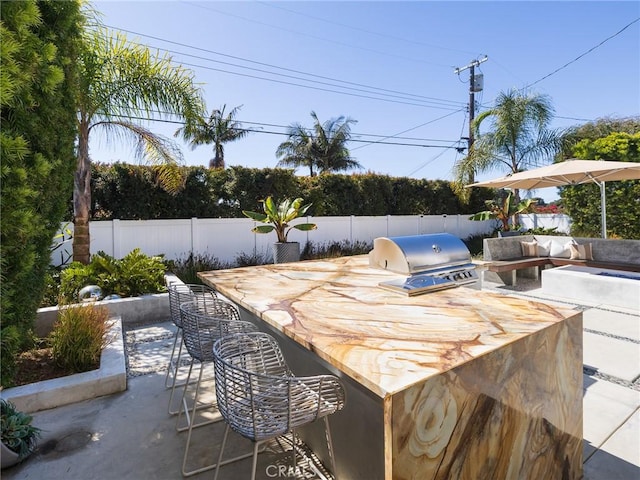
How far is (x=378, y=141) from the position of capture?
68.5 ft

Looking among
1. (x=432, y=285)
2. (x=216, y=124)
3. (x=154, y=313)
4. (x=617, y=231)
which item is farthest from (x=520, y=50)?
(x=216, y=124)

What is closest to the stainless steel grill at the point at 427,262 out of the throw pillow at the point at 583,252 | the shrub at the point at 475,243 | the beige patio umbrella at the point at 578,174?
the beige patio umbrella at the point at 578,174

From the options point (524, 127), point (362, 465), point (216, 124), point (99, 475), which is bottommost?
point (99, 475)

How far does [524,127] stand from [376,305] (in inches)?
554

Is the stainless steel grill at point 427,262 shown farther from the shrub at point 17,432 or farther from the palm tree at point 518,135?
the palm tree at point 518,135

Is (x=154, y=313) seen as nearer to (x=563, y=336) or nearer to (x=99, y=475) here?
(x=99, y=475)

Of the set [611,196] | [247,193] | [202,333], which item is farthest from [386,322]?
[611,196]

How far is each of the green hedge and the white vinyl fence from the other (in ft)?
1.72

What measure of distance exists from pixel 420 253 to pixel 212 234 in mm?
8109

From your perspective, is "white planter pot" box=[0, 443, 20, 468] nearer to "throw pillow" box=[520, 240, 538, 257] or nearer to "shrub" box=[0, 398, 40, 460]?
"shrub" box=[0, 398, 40, 460]

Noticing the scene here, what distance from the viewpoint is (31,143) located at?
2975 millimetres

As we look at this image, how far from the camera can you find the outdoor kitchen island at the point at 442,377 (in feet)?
4.24

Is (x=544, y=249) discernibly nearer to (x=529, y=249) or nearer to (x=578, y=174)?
(x=529, y=249)

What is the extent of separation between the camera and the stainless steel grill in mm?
2637
